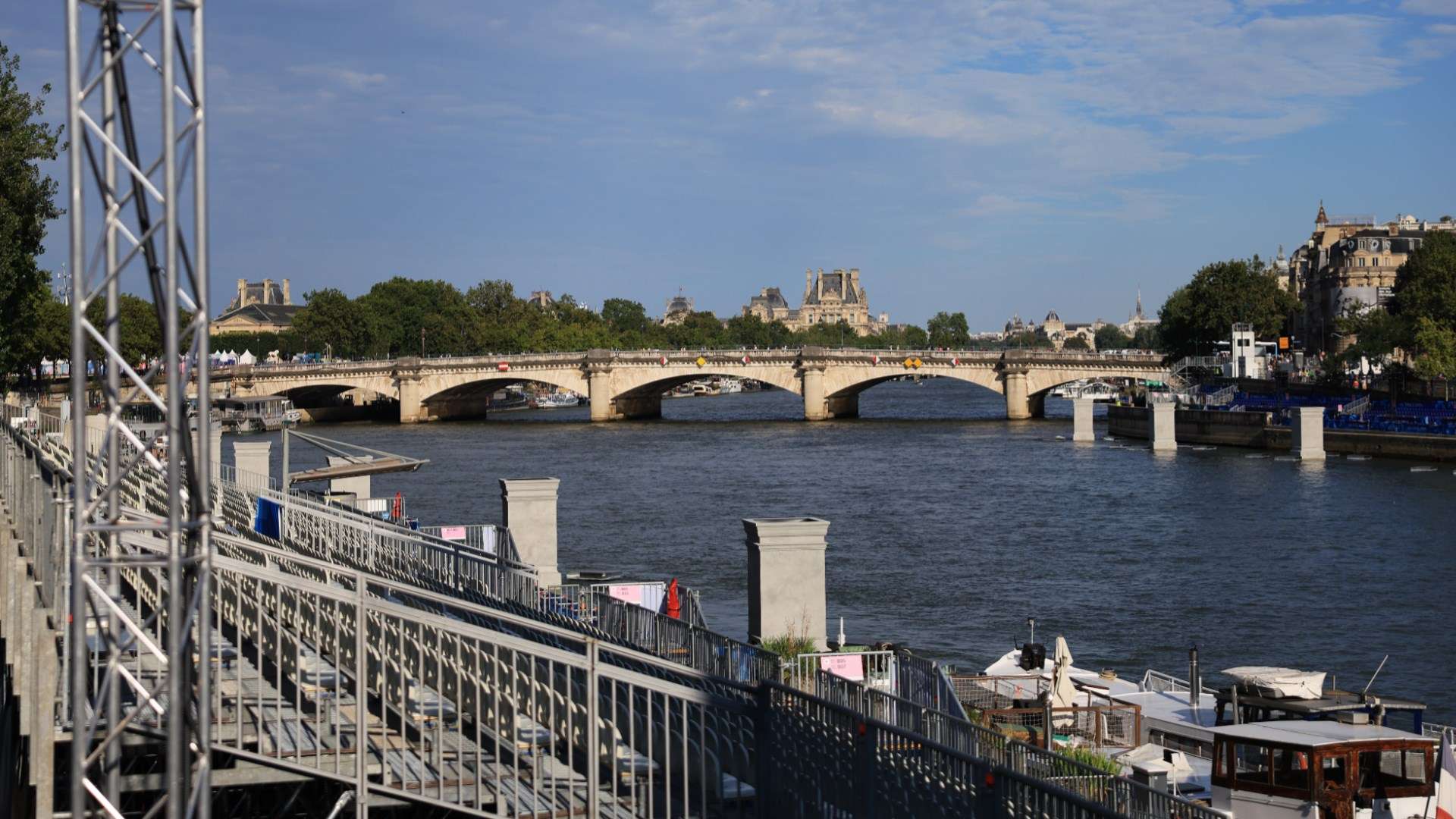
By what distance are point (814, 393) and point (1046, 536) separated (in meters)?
59.3

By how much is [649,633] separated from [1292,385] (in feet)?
260

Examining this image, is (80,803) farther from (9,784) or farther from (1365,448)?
(1365,448)

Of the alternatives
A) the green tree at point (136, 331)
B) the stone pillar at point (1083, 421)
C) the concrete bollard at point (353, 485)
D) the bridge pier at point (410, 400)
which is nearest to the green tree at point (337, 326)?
the green tree at point (136, 331)

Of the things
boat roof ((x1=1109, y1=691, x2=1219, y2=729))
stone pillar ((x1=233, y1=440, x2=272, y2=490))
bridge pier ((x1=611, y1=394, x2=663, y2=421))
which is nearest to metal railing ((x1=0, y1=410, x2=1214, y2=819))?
boat roof ((x1=1109, y1=691, x2=1219, y2=729))

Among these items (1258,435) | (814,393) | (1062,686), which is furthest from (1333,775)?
(814,393)

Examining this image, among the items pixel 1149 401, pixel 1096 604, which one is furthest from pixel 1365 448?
pixel 1096 604

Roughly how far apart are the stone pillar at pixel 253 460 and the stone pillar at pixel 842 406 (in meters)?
72.2

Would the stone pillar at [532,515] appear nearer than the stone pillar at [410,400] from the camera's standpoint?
Yes

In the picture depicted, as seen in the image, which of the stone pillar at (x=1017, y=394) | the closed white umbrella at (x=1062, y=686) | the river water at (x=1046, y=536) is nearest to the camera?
the closed white umbrella at (x=1062, y=686)

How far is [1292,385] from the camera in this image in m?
87.8

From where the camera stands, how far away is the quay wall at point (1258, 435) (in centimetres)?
6519

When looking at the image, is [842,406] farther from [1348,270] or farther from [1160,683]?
[1160,683]

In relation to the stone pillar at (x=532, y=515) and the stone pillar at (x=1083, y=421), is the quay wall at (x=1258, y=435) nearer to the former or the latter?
the stone pillar at (x=1083, y=421)

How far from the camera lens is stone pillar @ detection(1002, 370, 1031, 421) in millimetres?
99125
